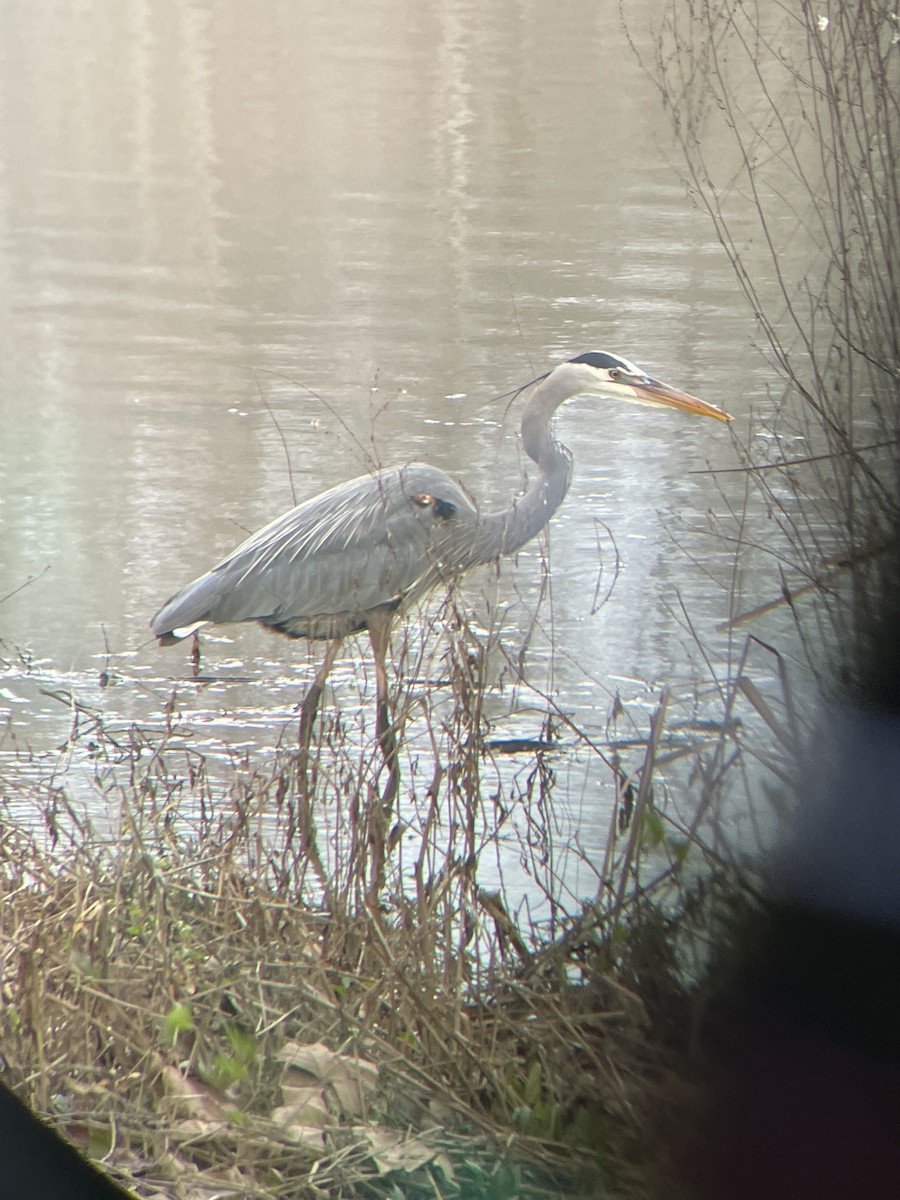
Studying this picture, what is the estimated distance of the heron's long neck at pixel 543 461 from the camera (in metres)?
1.48

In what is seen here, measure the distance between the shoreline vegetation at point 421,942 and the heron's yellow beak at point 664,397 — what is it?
0.55 ft

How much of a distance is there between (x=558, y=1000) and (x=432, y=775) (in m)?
0.26

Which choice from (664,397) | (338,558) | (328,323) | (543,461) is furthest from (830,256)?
(328,323)

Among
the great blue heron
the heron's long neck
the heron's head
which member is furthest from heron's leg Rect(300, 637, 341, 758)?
the heron's head

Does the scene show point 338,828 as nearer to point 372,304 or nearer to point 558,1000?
point 558,1000

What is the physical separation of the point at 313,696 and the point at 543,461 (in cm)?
40

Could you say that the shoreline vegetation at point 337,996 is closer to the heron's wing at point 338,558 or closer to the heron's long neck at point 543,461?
the heron's wing at point 338,558

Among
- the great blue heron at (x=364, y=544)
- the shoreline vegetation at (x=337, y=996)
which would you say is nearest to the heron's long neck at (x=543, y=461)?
the great blue heron at (x=364, y=544)

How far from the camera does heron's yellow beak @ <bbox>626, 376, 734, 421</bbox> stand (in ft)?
4.69

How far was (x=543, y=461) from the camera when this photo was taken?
1.52m

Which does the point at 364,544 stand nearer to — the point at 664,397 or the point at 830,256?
the point at 664,397

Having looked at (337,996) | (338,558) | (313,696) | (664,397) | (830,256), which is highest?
(830,256)

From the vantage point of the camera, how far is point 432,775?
1.20 meters

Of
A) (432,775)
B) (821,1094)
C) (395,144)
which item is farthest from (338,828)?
(395,144)
